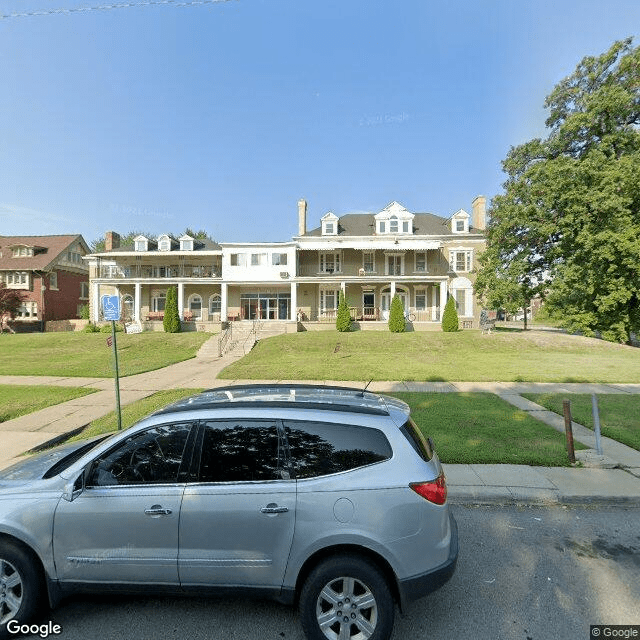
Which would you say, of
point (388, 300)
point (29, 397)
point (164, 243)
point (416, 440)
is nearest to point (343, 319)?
point (388, 300)

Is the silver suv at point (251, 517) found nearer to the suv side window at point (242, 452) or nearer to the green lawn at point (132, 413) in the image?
the suv side window at point (242, 452)

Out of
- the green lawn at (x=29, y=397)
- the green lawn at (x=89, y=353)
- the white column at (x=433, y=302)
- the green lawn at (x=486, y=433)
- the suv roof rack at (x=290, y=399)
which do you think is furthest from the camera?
the white column at (x=433, y=302)

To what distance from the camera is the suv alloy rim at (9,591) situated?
8.32ft

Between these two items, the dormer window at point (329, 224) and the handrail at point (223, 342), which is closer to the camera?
the handrail at point (223, 342)

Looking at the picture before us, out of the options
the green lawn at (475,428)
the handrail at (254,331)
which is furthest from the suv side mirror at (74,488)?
the handrail at (254,331)

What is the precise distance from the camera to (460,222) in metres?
31.6

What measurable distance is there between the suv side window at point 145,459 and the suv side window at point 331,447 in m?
0.87

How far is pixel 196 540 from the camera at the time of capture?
2.50 m

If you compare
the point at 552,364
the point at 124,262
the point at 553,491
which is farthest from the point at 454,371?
the point at 124,262

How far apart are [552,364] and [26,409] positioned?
60.6ft

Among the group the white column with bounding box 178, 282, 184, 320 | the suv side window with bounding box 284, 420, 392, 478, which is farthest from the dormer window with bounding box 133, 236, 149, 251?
the suv side window with bounding box 284, 420, 392, 478

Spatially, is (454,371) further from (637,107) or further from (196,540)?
(637,107)

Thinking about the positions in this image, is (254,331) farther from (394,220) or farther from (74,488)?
(74,488)

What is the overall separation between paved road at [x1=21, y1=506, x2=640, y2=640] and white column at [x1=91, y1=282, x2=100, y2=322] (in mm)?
35685
